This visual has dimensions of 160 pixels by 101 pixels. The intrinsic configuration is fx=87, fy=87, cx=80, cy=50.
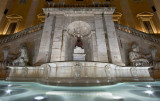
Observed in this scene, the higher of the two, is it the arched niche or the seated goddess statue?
the arched niche

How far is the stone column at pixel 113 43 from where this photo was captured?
718 centimetres

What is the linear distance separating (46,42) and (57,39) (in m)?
1.03

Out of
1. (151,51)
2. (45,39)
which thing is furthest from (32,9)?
(151,51)

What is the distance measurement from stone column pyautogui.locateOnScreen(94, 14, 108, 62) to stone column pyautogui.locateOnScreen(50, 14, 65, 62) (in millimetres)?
3381

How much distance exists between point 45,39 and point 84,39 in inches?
163

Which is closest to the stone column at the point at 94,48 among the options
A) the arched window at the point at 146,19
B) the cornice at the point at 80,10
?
the cornice at the point at 80,10

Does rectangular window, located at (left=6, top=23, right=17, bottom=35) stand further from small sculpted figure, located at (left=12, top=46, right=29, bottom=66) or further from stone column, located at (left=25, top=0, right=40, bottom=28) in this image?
small sculpted figure, located at (left=12, top=46, right=29, bottom=66)

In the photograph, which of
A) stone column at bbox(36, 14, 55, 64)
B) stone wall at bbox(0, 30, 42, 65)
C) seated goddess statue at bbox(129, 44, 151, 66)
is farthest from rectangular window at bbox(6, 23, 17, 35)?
seated goddess statue at bbox(129, 44, 151, 66)

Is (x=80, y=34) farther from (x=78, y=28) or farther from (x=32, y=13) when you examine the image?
(x=32, y=13)

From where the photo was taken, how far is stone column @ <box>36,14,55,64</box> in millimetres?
7189

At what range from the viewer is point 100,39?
26.5 ft

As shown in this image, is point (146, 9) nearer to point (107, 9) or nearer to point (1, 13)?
point (107, 9)

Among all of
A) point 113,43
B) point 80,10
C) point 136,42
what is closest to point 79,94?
point 113,43

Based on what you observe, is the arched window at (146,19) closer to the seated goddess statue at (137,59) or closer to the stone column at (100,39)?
the stone column at (100,39)
